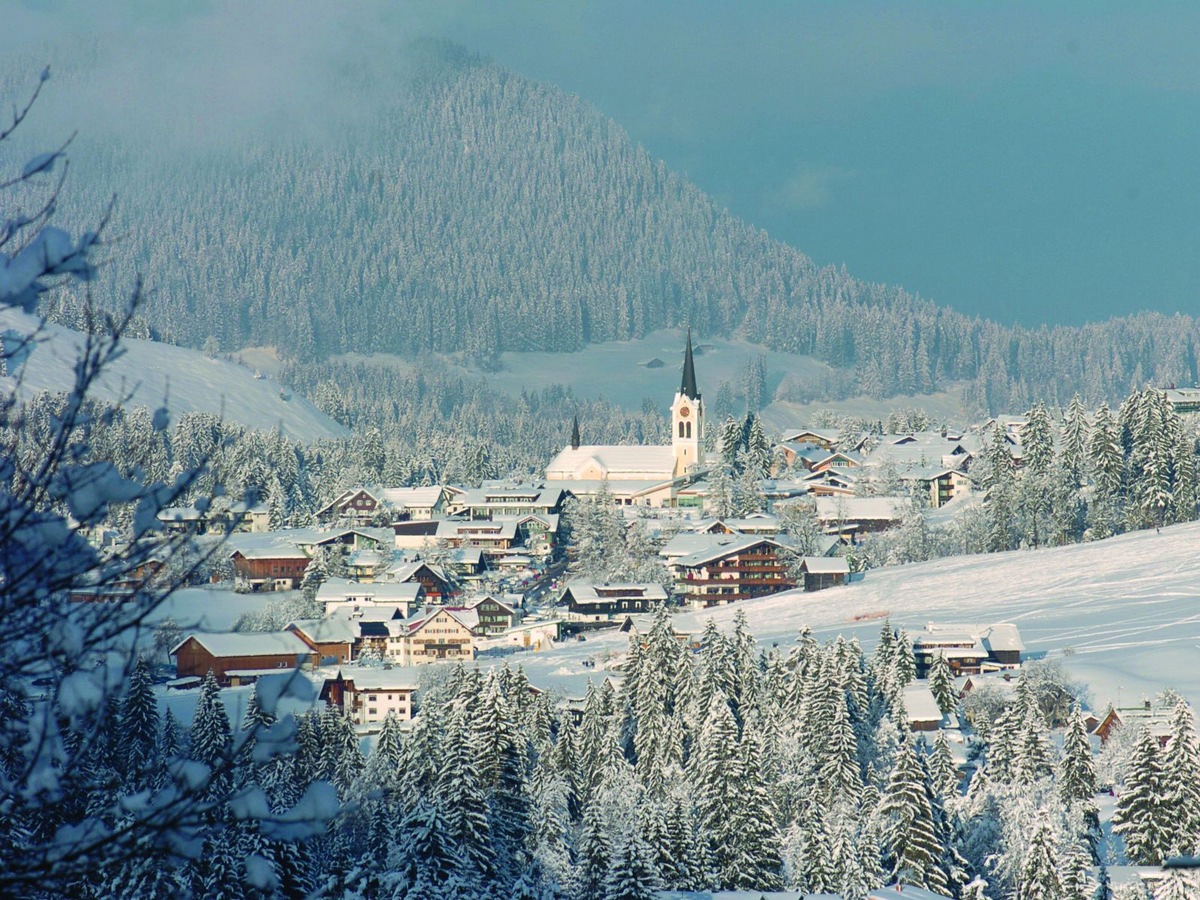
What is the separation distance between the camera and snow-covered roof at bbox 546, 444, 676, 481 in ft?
348

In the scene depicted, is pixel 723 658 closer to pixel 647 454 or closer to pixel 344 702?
pixel 344 702

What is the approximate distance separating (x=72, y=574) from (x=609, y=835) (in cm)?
2620

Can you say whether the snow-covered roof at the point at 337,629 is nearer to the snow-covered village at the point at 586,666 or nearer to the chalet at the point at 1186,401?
the snow-covered village at the point at 586,666

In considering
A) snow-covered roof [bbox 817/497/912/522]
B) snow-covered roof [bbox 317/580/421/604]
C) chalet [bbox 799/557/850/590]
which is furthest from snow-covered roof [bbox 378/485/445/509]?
chalet [bbox 799/557/850/590]

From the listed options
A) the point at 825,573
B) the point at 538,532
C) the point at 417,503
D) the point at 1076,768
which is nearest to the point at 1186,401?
the point at 538,532

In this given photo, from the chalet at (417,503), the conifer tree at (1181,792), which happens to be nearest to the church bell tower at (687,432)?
the chalet at (417,503)

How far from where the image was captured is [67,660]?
533cm

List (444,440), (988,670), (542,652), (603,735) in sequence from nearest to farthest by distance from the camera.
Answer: (603,735) < (988,670) < (542,652) < (444,440)

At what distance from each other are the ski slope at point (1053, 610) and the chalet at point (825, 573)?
3.88 ft

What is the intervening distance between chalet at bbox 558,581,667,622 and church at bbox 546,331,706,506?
1141 inches

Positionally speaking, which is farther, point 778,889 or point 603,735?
point 603,735

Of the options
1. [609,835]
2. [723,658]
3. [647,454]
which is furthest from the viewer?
[647,454]

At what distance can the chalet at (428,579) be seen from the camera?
2985 inches

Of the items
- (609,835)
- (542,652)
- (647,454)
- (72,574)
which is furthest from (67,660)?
(647,454)
